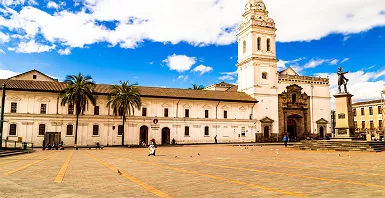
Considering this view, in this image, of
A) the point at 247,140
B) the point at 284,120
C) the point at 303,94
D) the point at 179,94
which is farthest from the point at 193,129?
the point at 303,94

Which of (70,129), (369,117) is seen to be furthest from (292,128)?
(70,129)

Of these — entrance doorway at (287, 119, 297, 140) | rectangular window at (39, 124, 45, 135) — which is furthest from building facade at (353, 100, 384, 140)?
rectangular window at (39, 124, 45, 135)

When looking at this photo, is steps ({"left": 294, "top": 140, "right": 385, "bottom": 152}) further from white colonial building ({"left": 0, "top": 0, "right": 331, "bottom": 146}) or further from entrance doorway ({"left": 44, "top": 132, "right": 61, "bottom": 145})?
entrance doorway ({"left": 44, "top": 132, "right": 61, "bottom": 145})

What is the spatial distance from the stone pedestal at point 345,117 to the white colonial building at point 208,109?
23737 mm

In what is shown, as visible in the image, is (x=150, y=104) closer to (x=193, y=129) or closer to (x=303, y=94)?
(x=193, y=129)

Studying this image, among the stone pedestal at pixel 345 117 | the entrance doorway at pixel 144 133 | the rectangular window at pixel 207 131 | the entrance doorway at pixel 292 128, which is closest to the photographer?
the stone pedestal at pixel 345 117

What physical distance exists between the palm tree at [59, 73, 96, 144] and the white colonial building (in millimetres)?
2508

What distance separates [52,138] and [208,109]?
77.7 ft

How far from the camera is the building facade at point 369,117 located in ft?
205

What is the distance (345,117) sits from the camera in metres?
27.5

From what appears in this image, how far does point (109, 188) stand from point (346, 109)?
25232 mm

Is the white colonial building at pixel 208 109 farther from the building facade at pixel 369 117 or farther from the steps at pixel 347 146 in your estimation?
the steps at pixel 347 146

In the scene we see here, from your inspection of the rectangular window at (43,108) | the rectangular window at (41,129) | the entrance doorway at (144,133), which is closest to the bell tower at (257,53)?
the entrance doorway at (144,133)

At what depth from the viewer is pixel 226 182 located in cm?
900
